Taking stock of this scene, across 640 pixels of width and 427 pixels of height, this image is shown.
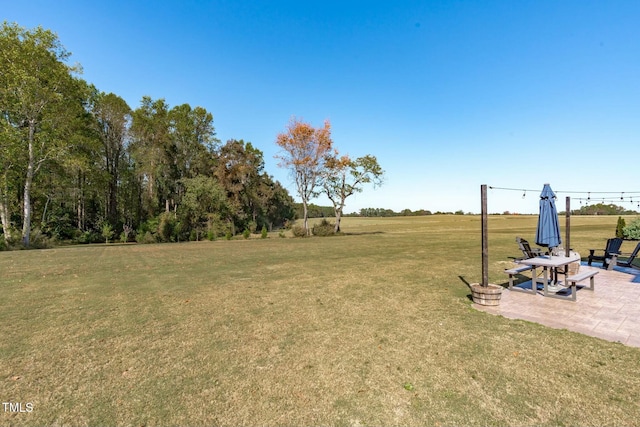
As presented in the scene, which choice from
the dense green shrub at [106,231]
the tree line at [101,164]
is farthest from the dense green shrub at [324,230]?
the dense green shrub at [106,231]

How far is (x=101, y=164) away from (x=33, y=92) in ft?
44.7

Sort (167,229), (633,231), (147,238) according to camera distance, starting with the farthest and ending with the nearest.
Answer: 1. (167,229)
2. (147,238)
3. (633,231)

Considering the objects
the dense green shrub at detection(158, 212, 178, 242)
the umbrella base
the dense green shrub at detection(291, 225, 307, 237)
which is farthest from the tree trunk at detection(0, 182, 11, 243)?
the umbrella base

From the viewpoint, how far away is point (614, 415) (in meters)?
2.62

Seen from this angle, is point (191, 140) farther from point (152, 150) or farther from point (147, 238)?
point (147, 238)

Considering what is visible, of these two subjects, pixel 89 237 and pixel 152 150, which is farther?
pixel 152 150

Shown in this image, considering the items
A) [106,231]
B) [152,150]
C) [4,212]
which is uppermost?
[152,150]

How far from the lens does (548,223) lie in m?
7.12

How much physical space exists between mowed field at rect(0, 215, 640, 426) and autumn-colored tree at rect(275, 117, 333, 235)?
2313 centimetres

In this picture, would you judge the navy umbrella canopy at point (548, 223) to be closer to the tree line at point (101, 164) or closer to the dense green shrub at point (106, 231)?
the tree line at point (101, 164)

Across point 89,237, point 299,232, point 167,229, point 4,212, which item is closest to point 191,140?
point 167,229

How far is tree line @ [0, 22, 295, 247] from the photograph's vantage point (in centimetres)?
1870

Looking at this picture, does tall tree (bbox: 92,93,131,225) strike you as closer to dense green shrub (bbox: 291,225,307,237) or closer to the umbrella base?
dense green shrub (bbox: 291,225,307,237)

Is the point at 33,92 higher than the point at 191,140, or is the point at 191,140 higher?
the point at 191,140
